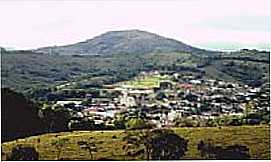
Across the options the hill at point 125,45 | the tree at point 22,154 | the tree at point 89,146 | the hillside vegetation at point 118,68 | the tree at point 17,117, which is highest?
the hill at point 125,45

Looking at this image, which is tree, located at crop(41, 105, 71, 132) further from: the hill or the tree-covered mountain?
the hill

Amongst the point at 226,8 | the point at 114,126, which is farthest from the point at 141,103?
the point at 226,8

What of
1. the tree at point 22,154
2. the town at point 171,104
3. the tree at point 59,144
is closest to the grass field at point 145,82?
the town at point 171,104

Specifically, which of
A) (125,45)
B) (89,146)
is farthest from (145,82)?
(89,146)

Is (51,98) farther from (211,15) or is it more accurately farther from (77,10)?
(211,15)

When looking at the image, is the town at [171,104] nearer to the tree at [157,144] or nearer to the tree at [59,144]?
the tree at [157,144]

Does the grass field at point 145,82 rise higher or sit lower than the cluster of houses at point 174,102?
higher
